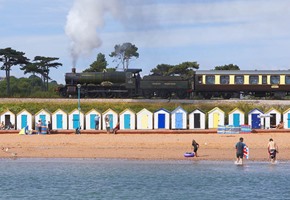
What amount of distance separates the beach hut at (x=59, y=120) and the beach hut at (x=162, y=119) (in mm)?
7006

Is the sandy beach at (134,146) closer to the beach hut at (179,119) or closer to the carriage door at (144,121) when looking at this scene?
the beach hut at (179,119)

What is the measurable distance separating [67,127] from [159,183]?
2283 cm

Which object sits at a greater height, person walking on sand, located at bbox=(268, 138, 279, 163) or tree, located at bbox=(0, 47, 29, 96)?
tree, located at bbox=(0, 47, 29, 96)

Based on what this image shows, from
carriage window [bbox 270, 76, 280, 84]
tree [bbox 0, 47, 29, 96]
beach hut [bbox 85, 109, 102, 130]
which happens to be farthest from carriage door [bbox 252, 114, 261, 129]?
tree [bbox 0, 47, 29, 96]

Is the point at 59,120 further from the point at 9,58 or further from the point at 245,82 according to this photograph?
the point at 9,58

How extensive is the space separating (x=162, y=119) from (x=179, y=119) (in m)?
1.40

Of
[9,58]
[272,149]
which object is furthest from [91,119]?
[9,58]

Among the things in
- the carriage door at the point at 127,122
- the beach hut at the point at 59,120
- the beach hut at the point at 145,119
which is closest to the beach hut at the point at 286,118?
the beach hut at the point at 145,119

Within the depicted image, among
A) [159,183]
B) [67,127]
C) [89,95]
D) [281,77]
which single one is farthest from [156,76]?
[159,183]

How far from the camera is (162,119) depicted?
55844 millimetres

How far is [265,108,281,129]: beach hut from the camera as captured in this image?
5531cm

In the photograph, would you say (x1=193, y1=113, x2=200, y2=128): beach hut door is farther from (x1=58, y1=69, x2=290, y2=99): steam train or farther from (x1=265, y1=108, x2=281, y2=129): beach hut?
(x1=58, y1=69, x2=290, y2=99): steam train

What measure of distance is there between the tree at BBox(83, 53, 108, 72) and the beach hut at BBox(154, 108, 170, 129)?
4319cm

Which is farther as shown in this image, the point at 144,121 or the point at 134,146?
the point at 144,121
